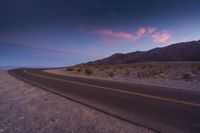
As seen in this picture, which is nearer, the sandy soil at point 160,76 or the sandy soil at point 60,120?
the sandy soil at point 60,120

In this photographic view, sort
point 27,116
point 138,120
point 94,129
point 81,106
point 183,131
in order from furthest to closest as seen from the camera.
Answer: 1. point 81,106
2. point 27,116
3. point 138,120
4. point 94,129
5. point 183,131

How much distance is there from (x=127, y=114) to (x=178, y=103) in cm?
247

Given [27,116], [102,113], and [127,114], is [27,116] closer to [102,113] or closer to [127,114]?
[102,113]

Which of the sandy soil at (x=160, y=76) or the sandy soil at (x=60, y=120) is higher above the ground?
the sandy soil at (x=160, y=76)

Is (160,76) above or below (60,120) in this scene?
above

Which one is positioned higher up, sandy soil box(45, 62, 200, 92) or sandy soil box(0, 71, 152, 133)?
sandy soil box(45, 62, 200, 92)

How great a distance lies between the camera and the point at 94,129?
6066 mm

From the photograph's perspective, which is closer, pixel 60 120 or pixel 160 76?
pixel 60 120

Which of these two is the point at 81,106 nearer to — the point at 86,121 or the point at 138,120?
the point at 86,121

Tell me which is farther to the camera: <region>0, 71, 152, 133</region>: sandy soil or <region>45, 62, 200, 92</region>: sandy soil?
<region>45, 62, 200, 92</region>: sandy soil

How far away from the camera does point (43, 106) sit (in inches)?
385

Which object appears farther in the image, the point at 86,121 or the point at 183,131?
the point at 86,121

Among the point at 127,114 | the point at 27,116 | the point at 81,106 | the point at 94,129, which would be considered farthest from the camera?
the point at 81,106

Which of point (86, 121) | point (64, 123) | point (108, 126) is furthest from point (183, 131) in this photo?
point (64, 123)
